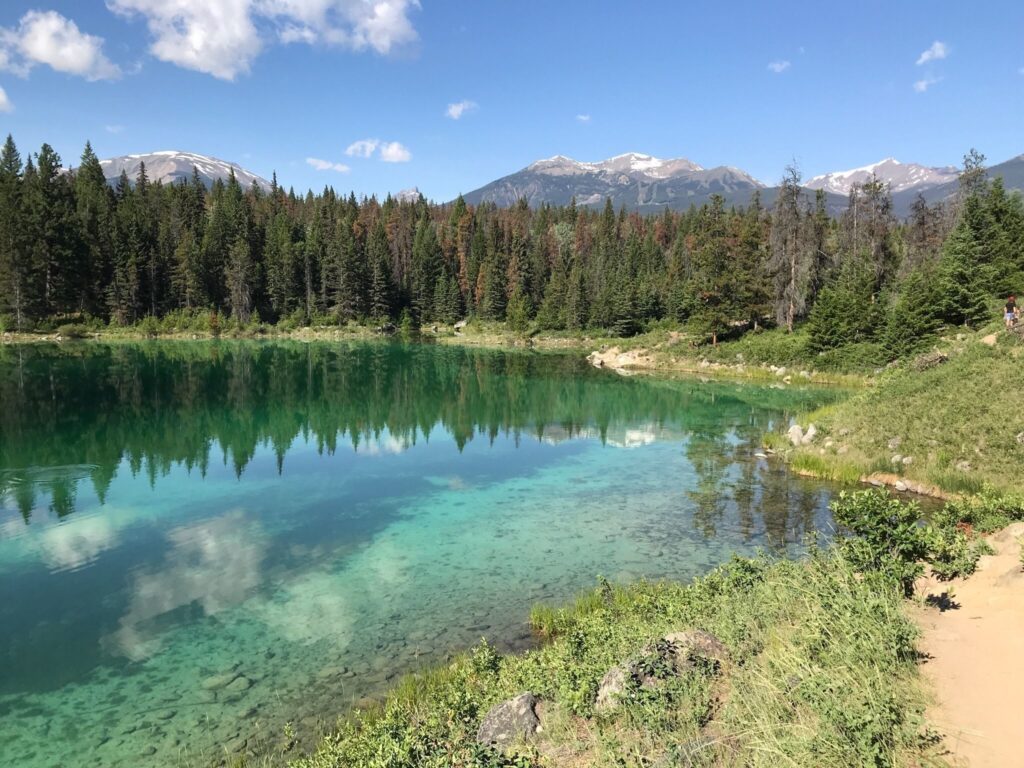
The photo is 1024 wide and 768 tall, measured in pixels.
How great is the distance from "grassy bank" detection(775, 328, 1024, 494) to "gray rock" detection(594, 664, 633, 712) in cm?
1584

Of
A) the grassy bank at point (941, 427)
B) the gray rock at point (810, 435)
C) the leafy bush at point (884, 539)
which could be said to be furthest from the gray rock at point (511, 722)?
the gray rock at point (810, 435)

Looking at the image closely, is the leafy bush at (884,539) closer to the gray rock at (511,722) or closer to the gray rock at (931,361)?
the gray rock at (511,722)

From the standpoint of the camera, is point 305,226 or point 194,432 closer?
point 194,432

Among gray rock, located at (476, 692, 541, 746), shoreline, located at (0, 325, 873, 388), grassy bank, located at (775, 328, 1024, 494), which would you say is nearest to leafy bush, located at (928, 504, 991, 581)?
gray rock, located at (476, 692, 541, 746)

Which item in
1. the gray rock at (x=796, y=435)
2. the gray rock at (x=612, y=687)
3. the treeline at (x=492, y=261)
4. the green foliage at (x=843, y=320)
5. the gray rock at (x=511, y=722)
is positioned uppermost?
the treeline at (x=492, y=261)

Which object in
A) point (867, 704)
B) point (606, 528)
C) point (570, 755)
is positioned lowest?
point (606, 528)

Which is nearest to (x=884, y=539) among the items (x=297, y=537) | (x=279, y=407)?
(x=297, y=537)

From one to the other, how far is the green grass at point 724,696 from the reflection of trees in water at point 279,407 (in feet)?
44.3

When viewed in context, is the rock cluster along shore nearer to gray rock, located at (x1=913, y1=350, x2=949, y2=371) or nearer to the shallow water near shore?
the shallow water near shore

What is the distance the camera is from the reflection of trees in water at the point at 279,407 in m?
26.9

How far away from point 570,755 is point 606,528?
12.5m

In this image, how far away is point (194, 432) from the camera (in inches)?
1266

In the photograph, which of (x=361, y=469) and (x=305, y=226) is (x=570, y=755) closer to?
(x=361, y=469)

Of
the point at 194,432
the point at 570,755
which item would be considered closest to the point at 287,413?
the point at 194,432
